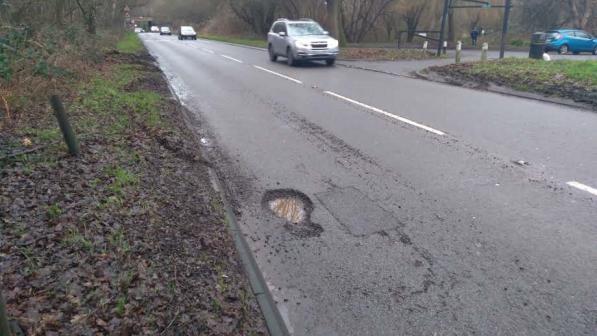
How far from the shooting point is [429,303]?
129 inches

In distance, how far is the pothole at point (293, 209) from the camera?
4.46 meters

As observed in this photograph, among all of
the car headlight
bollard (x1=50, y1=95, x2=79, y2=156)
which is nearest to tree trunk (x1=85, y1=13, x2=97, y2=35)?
the car headlight

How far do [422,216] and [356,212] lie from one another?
2.13ft

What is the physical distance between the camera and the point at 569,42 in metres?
30.6

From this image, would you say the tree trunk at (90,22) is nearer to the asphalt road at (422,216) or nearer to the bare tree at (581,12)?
the asphalt road at (422,216)

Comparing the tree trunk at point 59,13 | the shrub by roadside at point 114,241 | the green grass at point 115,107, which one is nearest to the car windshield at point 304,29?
the tree trunk at point 59,13

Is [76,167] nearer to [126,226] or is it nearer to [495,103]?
[126,226]

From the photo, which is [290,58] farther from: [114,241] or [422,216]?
[114,241]

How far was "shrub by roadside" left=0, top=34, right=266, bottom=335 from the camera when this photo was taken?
280cm

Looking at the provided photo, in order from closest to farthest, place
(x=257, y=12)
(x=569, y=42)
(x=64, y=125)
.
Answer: (x=64, y=125), (x=569, y=42), (x=257, y=12)

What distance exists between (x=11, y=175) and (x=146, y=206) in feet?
4.80

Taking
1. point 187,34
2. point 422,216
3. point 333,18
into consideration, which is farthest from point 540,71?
point 187,34

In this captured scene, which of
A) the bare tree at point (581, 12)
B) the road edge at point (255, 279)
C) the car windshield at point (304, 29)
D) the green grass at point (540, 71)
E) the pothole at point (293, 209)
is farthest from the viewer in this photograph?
the bare tree at point (581, 12)

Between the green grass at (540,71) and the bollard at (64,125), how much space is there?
1174 cm
